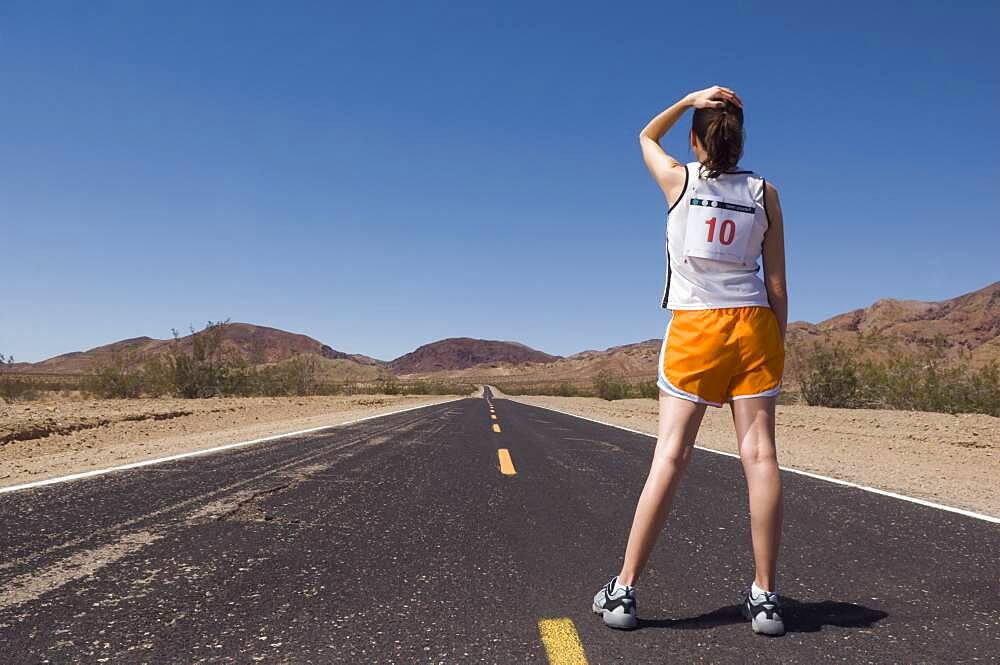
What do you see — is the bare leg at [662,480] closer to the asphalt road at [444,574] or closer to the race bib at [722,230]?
the asphalt road at [444,574]

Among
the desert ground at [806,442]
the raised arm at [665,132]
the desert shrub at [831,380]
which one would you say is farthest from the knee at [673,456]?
the desert shrub at [831,380]

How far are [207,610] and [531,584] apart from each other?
1416 millimetres

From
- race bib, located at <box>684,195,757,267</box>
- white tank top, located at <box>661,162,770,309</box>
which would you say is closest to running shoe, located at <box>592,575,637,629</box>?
white tank top, located at <box>661,162,770,309</box>

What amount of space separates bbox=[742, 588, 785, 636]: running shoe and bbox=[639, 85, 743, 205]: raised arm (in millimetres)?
1664

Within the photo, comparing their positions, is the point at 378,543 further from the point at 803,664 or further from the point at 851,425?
the point at 851,425

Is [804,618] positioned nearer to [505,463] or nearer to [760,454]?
[760,454]

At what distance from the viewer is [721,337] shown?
236 cm

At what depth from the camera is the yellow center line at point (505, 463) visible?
6492mm

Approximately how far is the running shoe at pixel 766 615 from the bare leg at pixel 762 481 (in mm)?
46

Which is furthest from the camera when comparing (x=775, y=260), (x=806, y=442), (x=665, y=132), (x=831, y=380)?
(x=831, y=380)

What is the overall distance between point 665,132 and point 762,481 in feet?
5.18

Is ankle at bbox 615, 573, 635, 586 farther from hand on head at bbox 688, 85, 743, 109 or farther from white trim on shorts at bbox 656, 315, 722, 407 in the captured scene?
hand on head at bbox 688, 85, 743, 109

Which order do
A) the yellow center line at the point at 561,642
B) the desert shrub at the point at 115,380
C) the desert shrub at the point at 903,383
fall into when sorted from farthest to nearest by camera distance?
the desert shrub at the point at 115,380 → the desert shrub at the point at 903,383 → the yellow center line at the point at 561,642

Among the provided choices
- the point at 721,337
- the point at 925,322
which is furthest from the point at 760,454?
the point at 925,322
